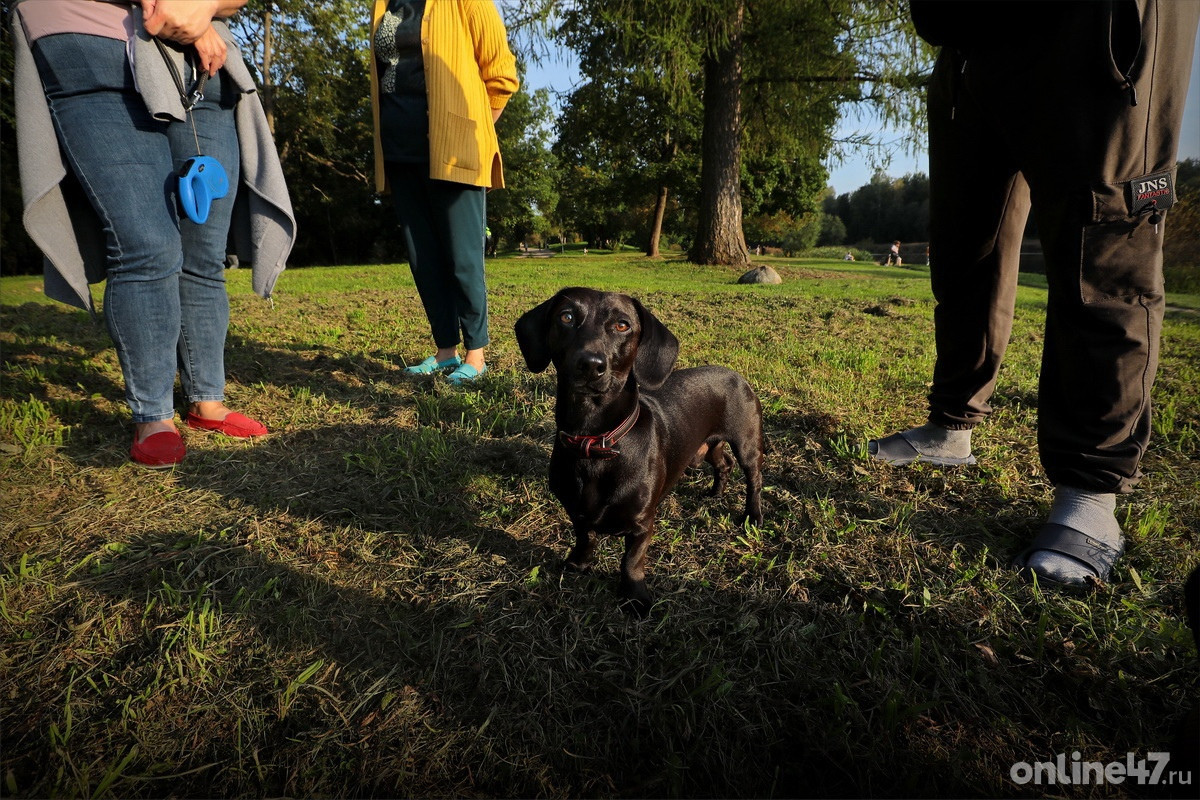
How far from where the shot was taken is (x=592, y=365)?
172cm

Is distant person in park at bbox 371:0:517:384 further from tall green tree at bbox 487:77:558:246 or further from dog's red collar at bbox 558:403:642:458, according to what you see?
tall green tree at bbox 487:77:558:246

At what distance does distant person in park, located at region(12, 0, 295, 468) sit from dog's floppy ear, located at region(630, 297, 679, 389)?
2.21 m

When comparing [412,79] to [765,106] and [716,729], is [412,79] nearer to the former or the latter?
[716,729]

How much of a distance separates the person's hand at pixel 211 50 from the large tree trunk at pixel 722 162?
12711 millimetres

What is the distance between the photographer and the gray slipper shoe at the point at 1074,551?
1.86 meters

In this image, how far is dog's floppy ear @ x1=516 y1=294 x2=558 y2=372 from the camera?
6.72 ft

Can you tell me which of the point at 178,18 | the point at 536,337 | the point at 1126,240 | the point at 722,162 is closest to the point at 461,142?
the point at 178,18

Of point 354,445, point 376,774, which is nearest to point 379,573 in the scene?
point 376,774

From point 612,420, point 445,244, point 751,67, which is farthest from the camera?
point 751,67

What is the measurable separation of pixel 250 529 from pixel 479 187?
252cm

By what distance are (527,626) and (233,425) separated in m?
2.26

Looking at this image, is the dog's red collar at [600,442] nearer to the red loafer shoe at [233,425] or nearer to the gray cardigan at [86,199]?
the red loafer shoe at [233,425]

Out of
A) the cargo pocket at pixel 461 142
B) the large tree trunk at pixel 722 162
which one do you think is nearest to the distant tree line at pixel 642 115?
the large tree trunk at pixel 722 162

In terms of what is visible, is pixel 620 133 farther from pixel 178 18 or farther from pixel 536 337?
pixel 536 337
